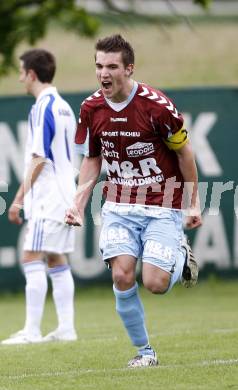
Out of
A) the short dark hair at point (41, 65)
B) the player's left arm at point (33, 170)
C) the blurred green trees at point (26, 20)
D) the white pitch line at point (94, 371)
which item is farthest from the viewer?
the blurred green trees at point (26, 20)

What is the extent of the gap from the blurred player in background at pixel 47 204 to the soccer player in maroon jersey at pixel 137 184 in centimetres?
210

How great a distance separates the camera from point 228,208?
49.2 ft

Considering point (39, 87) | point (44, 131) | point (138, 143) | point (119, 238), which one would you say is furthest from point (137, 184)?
point (39, 87)

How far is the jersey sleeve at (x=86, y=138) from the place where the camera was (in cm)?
787

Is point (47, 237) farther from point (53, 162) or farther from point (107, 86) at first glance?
point (107, 86)

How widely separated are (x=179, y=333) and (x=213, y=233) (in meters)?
5.16

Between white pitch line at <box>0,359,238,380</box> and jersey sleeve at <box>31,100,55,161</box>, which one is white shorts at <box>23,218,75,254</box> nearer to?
jersey sleeve at <box>31,100,55,161</box>

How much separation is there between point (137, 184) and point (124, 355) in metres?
1.37

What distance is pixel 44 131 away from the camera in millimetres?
9906

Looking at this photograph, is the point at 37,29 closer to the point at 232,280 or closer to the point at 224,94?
the point at 224,94

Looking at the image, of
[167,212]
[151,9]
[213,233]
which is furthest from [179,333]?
[151,9]

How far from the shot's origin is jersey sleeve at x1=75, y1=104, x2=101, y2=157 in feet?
25.8

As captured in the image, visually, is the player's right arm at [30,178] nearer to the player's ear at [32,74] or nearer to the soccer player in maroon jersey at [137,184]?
the player's ear at [32,74]

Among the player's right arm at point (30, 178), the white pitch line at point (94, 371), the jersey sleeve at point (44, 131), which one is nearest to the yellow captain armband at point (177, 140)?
the white pitch line at point (94, 371)
